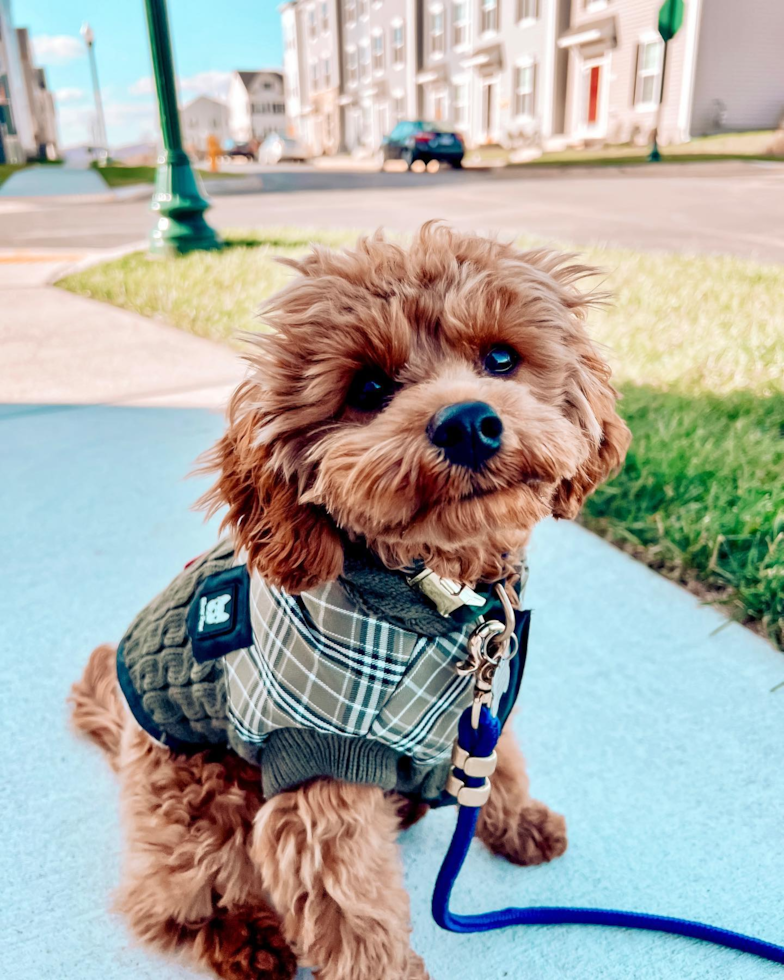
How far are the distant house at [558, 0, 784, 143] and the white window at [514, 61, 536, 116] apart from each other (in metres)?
1.90

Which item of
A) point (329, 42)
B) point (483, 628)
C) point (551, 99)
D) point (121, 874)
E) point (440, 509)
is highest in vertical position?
point (329, 42)

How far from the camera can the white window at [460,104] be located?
36.8 m

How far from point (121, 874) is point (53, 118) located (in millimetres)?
80333

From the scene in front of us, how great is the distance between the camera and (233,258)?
8.28 meters

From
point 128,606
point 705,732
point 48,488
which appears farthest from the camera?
point 48,488

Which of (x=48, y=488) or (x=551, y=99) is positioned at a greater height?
(x=551, y=99)

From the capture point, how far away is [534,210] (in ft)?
43.0

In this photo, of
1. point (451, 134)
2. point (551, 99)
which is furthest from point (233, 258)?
point (551, 99)

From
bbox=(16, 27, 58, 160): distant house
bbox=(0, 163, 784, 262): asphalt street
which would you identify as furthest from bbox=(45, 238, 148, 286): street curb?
bbox=(16, 27, 58, 160): distant house

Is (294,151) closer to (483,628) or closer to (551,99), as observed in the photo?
(551,99)

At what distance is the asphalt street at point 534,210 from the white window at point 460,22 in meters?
17.8

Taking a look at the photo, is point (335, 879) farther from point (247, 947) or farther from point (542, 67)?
point (542, 67)

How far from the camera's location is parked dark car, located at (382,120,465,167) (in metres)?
27.7

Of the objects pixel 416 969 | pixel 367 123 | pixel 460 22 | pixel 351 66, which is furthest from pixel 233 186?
pixel 351 66
